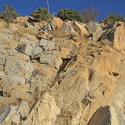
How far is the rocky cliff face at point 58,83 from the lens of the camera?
552cm

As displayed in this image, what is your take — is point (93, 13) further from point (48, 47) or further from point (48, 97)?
point (48, 97)

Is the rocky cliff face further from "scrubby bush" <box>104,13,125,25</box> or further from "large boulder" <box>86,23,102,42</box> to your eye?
"scrubby bush" <box>104,13,125,25</box>

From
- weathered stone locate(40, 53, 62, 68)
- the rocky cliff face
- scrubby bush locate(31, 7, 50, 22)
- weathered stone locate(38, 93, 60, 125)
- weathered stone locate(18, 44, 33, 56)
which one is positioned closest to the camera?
weathered stone locate(38, 93, 60, 125)

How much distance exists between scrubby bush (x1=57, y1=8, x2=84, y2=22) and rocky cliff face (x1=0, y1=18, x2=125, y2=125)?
31.2ft

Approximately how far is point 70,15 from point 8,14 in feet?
25.0

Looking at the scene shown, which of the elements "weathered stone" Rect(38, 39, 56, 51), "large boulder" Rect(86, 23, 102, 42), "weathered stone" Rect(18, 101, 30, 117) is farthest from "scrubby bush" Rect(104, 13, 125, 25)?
"weathered stone" Rect(18, 101, 30, 117)

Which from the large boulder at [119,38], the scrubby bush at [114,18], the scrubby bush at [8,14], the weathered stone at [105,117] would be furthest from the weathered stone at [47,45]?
the scrubby bush at [114,18]

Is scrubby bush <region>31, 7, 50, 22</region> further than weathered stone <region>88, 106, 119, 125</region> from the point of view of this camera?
Yes

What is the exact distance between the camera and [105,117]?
17.2 feet

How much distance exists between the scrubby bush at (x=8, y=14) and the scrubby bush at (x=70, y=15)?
576 cm

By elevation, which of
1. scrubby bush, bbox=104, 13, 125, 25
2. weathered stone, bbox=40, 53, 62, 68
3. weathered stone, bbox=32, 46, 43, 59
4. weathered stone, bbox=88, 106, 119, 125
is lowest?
weathered stone, bbox=88, 106, 119, 125

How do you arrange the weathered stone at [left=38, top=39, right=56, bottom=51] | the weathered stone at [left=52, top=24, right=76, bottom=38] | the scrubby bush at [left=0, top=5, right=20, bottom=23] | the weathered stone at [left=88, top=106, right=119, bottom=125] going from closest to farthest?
the weathered stone at [left=88, top=106, right=119, bottom=125], the weathered stone at [left=38, top=39, right=56, bottom=51], the weathered stone at [left=52, top=24, right=76, bottom=38], the scrubby bush at [left=0, top=5, right=20, bottom=23]

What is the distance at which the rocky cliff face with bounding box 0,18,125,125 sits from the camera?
552cm

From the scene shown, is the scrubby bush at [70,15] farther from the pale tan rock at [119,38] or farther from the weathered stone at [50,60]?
the weathered stone at [50,60]
